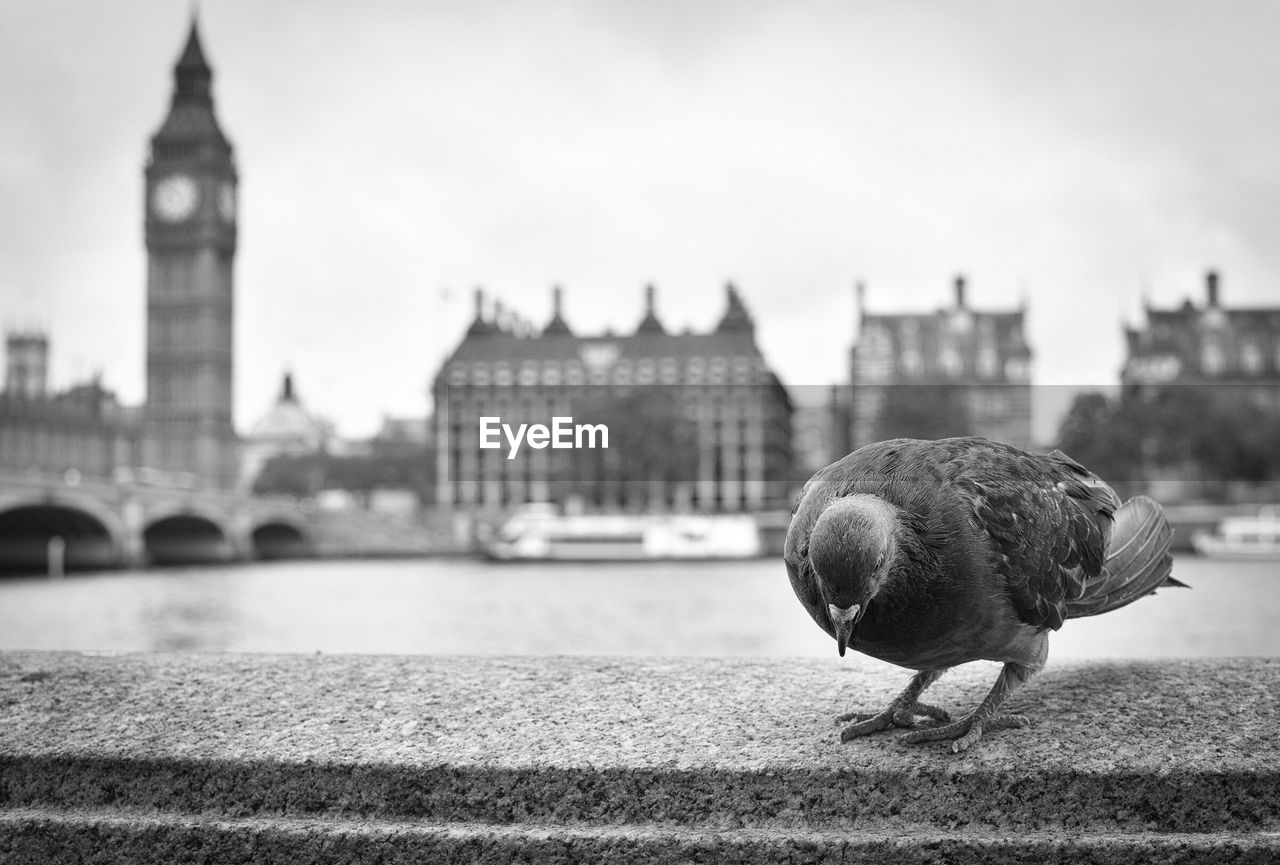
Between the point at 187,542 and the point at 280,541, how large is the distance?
21.4ft

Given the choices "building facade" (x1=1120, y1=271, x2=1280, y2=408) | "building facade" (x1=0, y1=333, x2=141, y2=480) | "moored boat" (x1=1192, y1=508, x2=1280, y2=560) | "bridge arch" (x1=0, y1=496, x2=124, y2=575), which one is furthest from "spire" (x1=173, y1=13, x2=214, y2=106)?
"moored boat" (x1=1192, y1=508, x2=1280, y2=560)

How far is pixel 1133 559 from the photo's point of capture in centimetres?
260

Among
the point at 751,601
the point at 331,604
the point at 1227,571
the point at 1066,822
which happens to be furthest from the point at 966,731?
the point at 1227,571

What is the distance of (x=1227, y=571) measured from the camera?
133 ft

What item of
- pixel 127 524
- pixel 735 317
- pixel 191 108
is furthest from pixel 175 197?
pixel 127 524

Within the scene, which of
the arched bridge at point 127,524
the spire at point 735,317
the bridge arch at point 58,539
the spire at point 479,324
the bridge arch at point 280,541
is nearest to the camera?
the arched bridge at point 127,524

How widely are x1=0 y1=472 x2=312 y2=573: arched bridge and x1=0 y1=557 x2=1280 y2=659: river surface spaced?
3.90 meters

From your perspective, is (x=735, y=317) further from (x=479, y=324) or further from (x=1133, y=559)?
(x=1133, y=559)

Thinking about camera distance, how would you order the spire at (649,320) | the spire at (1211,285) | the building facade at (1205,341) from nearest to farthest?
the building facade at (1205,341), the spire at (1211,285), the spire at (649,320)

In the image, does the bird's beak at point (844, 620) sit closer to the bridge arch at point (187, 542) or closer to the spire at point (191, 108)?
the bridge arch at point (187, 542)

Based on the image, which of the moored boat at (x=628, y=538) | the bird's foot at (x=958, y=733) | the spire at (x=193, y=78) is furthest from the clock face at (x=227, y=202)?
the bird's foot at (x=958, y=733)

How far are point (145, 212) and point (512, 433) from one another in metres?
116

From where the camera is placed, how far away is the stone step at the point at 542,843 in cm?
204

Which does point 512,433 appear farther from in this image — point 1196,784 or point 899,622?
Result: point 1196,784
